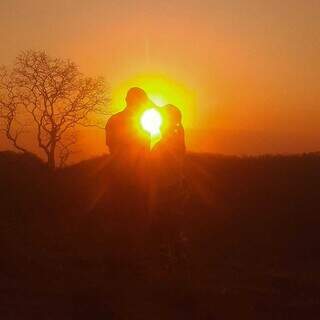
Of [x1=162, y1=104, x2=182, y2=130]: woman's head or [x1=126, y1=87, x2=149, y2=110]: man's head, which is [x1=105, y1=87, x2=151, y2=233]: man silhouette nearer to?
[x1=126, y1=87, x2=149, y2=110]: man's head

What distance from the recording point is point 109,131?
13.8 meters

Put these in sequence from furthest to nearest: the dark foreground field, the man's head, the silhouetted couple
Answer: the man's head < the silhouetted couple < the dark foreground field

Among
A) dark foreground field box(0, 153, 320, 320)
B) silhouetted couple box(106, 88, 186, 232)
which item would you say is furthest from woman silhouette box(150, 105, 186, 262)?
dark foreground field box(0, 153, 320, 320)

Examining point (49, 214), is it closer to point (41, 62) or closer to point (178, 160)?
point (178, 160)

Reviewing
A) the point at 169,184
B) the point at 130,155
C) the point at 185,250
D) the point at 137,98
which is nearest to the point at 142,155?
the point at 130,155

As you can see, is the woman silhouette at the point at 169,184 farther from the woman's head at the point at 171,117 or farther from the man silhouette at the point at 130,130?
the man silhouette at the point at 130,130

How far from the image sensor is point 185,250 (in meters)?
13.2

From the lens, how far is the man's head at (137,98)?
13508 millimetres

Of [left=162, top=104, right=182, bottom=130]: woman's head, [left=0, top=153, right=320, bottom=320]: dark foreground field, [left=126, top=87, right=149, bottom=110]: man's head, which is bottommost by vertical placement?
[left=0, top=153, right=320, bottom=320]: dark foreground field

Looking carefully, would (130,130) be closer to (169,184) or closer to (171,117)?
(171,117)

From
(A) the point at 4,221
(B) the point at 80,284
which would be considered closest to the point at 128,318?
(B) the point at 80,284

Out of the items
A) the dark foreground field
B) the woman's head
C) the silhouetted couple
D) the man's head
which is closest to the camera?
the dark foreground field

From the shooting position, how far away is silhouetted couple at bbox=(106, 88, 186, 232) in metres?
13.1

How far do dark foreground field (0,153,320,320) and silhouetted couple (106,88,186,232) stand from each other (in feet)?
2.90
